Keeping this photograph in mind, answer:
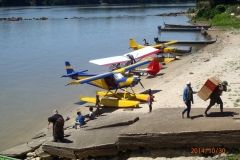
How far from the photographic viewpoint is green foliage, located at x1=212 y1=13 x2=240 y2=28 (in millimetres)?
49263

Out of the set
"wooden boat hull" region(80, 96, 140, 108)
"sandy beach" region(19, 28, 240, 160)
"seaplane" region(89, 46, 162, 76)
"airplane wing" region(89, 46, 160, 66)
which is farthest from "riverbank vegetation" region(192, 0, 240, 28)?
"wooden boat hull" region(80, 96, 140, 108)

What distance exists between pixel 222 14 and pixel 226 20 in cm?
469

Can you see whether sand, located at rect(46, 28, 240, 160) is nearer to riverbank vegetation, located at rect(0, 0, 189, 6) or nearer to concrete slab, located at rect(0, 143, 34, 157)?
concrete slab, located at rect(0, 143, 34, 157)

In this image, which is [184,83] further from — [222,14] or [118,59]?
[222,14]

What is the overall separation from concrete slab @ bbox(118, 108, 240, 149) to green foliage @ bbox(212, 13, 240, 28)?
1572 inches

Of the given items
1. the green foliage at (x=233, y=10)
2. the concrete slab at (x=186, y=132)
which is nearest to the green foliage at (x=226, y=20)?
the green foliage at (x=233, y=10)

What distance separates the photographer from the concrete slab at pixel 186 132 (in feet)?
28.5

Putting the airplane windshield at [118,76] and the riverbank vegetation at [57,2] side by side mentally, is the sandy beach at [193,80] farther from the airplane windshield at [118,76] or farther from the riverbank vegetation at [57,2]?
the riverbank vegetation at [57,2]

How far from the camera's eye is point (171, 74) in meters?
24.0

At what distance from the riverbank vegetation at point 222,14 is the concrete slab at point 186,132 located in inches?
1572

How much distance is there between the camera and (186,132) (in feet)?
29.6

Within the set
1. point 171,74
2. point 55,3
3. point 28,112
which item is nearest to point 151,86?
point 171,74

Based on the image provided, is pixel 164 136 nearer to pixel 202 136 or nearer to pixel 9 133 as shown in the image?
pixel 202 136
